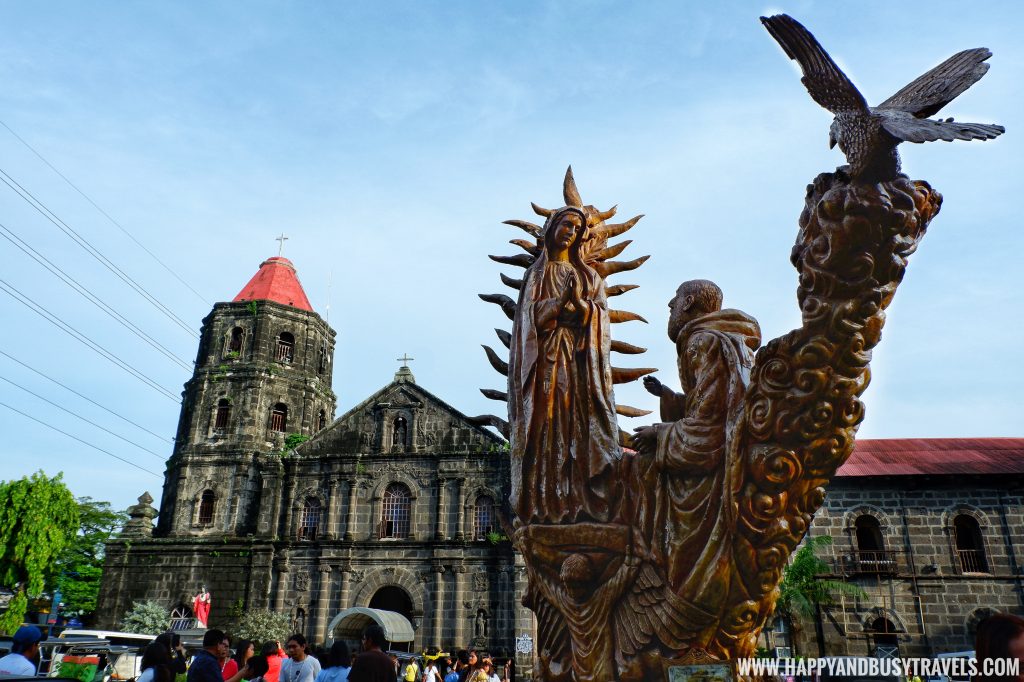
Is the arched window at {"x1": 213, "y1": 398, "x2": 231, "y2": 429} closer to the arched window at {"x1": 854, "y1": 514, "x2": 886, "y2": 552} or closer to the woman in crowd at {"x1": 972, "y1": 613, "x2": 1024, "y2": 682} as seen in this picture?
the arched window at {"x1": 854, "y1": 514, "x2": 886, "y2": 552}

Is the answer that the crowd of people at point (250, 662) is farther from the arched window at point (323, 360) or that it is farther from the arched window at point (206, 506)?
the arched window at point (323, 360)

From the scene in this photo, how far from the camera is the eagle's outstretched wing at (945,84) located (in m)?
3.20

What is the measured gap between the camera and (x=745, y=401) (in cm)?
350

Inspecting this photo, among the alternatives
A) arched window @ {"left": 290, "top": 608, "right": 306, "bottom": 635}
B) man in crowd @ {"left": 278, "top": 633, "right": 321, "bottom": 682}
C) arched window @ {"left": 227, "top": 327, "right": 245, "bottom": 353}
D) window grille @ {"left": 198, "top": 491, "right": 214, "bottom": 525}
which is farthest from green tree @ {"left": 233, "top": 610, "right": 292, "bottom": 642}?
man in crowd @ {"left": 278, "top": 633, "right": 321, "bottom": 682}

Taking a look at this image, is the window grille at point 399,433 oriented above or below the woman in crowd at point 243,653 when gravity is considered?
above

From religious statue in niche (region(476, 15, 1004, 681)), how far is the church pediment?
18.1 meters

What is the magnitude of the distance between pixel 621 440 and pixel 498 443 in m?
18.3

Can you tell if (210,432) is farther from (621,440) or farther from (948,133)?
(948,133)

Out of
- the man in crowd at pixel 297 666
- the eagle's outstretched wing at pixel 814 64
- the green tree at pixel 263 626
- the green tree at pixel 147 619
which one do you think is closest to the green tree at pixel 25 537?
the green tree at pixel 147 619

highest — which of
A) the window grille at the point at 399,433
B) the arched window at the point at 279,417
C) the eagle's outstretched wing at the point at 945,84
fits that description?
the arched window at the point at 279,417

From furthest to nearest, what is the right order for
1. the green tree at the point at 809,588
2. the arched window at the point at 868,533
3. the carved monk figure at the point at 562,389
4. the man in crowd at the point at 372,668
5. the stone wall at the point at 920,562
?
1. the arched window at the point at 868,533
2. the stone wall at the point at 920,562
3. the green tree at the point at 809,588
4. the man in crowd at the point at 372,668
5. the carved monk figure at the point at 562,389

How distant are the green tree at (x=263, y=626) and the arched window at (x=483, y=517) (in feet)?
18.6

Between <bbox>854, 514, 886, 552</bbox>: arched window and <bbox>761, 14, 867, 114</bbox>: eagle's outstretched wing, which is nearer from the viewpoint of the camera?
<bbox>761, 14, 867, 114</bbox>: eagle's outstretched wing

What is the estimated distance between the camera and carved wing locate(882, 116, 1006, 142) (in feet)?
9.65
